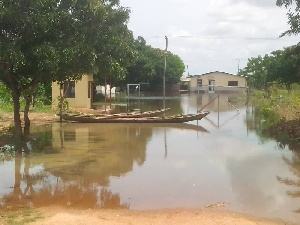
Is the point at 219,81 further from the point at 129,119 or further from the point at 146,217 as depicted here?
the point at 146,217

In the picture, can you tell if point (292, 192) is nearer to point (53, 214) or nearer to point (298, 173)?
point (298, 173)

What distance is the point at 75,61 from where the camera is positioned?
1321cm

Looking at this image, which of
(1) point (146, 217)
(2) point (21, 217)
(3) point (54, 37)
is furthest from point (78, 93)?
(1) point (146, 217)

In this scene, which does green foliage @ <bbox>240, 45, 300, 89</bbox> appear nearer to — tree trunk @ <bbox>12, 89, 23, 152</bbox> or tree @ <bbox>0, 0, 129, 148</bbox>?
tree @ <bbox>0, 0, 129, 148</bbox>

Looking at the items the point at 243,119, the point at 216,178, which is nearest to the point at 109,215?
the point at 216,178

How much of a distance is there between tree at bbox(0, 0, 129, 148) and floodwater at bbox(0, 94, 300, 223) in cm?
296

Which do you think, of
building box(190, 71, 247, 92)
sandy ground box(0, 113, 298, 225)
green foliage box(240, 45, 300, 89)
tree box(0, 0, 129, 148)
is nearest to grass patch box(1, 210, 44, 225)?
sandy ground box(0, 113, 298, 225)

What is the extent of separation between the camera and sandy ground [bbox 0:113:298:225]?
745 cm

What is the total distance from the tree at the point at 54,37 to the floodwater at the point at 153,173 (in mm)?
2955

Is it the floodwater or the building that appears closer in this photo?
the floodwater

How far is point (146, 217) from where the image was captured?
7.83 meters

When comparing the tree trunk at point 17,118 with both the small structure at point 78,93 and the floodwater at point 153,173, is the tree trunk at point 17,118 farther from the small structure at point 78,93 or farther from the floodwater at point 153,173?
the small structure at point 78,93

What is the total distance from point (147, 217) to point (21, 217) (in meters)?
2.39

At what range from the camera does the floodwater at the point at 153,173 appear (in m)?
8.98
